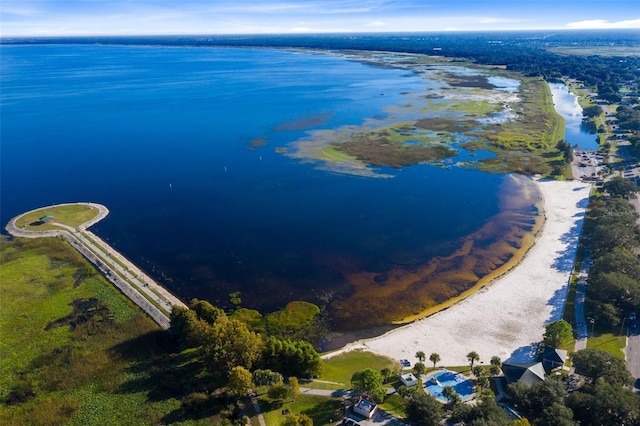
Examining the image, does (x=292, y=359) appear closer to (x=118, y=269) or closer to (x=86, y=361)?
(x=86, y=361)

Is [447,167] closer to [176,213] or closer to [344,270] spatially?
[344,270]

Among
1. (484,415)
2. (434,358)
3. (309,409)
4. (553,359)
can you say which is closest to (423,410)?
(484,415)

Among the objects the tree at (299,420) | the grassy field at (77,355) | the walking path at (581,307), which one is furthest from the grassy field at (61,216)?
the walking path at (581,307)

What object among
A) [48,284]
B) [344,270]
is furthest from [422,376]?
[48,284]

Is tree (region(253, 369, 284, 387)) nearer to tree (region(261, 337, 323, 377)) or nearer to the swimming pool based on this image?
tree (region(261, 337, 323, 377))

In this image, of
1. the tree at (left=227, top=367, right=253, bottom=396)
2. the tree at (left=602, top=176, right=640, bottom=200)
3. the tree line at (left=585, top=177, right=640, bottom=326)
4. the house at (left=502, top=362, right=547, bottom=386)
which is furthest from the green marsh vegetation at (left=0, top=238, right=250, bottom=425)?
the tree at (left=602, top=176, right=640, bottom=200)

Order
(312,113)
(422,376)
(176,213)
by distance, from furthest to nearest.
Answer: (312,113) < (176,213) < (422,376)
